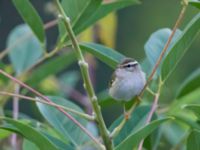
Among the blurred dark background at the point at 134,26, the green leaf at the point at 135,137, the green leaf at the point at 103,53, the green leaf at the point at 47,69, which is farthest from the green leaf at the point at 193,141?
the blurred dark background at the point at 134,26

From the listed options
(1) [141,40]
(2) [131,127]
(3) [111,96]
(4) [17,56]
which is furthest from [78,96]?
(1) [141,40]

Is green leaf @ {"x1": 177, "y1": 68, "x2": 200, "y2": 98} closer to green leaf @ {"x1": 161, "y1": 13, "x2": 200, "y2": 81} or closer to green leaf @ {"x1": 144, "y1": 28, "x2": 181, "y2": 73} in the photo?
green leaf @ {"x1": 144, "y1": 28, "x2": 181, "y2": 73}

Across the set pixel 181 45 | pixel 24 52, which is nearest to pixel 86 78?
pixel 181 45

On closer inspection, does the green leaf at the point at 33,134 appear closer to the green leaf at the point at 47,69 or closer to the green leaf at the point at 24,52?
the green leaf at the point at 47,69

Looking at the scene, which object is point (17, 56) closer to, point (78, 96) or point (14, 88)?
point (14, 88)

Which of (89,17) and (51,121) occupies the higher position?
(89,17)

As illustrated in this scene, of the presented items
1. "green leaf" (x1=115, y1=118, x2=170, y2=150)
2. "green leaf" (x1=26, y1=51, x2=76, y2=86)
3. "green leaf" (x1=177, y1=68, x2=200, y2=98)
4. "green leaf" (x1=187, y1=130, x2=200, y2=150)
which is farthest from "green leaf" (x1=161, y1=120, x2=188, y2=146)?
"green leaf" (x1=115, y1=118, x2=170, y2=150)
